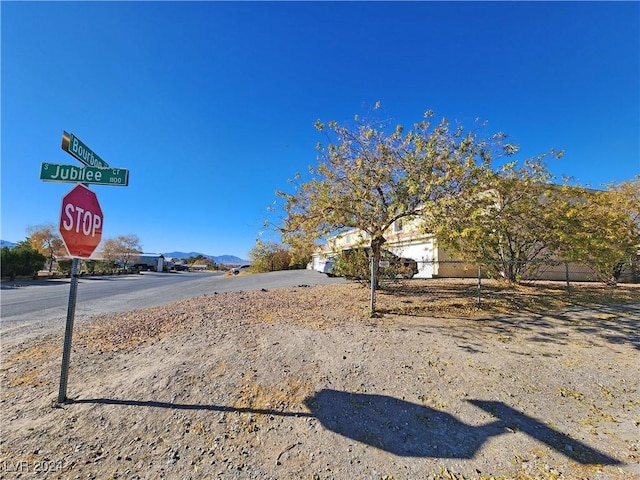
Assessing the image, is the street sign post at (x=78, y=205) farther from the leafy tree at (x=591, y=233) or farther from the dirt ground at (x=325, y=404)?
the leafy tree at (x=591, y=233)

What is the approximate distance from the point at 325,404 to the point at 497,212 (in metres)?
5.85

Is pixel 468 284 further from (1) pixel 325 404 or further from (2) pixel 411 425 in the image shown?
(1) pixel 325 404

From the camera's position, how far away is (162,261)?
206 feet

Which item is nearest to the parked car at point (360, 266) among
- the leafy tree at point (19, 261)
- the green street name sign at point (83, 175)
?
the green street name sign at point (83, 175)

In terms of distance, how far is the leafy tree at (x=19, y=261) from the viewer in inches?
839

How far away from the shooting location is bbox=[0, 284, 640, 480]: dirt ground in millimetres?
2447

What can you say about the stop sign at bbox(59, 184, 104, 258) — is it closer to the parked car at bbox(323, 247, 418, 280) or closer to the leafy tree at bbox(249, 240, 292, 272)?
the parked car at bbox(323, 247, 418, 280)

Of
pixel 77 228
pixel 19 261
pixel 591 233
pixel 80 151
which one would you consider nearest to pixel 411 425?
pixel 77 228

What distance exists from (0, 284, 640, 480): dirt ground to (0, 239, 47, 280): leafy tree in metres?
23.2

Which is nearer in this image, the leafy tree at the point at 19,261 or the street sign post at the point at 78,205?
the street sign post at the point at 78,205

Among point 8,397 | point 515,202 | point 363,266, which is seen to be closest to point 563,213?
point 515,202

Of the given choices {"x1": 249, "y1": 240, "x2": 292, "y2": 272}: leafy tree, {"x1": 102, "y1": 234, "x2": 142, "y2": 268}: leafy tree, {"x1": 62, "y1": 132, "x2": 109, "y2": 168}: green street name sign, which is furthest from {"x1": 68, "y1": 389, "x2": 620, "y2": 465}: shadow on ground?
{"x1": 102, "y1": 234, "x2": 142, "y2": 268}: leafy tree

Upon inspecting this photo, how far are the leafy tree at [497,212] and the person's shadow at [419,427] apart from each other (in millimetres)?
3390

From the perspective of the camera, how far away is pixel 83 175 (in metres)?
3.24
